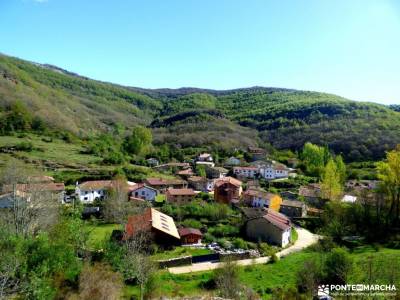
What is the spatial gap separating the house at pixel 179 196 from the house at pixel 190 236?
13.6 meters

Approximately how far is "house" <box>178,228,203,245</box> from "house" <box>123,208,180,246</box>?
0.52 m

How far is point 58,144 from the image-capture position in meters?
79.5

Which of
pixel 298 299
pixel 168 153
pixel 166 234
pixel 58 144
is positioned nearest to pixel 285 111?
pixel 168 153

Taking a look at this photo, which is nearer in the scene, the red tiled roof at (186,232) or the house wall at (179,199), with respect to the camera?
the red tiled roof at (186,232)

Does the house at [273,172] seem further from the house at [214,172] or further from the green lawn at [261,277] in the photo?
the green lawn at [261,277]

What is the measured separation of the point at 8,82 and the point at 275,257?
10728cm

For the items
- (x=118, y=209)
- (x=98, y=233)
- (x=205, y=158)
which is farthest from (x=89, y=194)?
(x=205, y=158)

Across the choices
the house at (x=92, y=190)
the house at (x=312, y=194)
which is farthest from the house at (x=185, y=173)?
the house at (x=312, y=194)

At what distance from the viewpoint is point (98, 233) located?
1352 inches

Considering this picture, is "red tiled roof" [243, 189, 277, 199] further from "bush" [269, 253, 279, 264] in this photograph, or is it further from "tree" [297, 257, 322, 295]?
"tree" [297, 257, 322, 295]

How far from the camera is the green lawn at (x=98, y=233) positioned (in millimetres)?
29306

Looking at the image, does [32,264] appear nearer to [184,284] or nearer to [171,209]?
[184,284]

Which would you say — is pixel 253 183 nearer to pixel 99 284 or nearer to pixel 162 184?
pixel 162 184

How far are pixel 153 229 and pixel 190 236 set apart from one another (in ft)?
13.3
